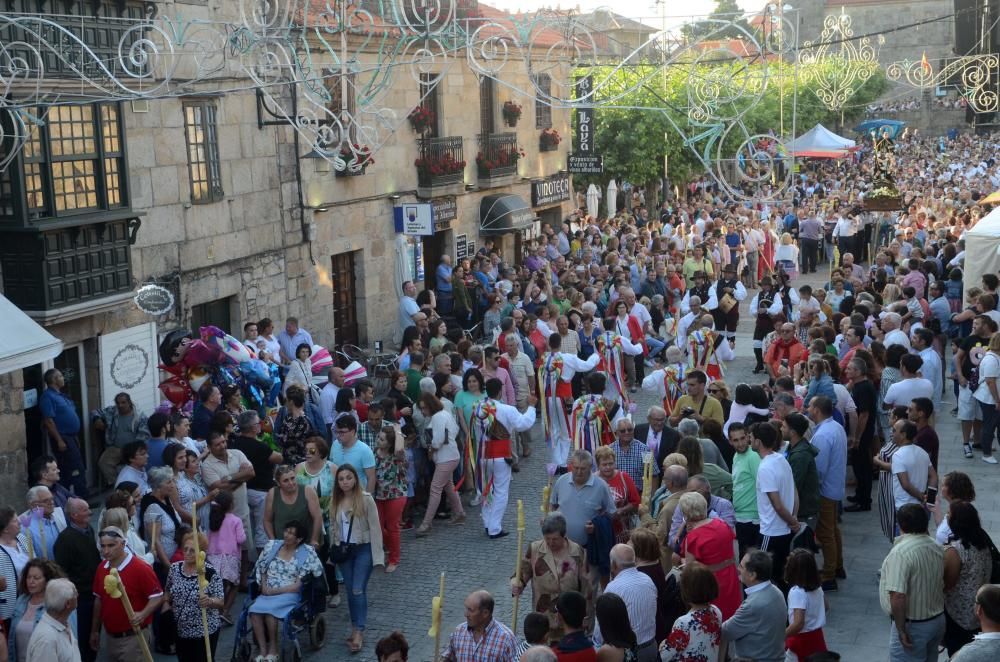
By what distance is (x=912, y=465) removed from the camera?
876cm

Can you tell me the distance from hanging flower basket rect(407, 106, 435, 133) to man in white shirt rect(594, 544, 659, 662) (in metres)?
15.5

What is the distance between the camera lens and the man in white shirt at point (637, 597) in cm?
674

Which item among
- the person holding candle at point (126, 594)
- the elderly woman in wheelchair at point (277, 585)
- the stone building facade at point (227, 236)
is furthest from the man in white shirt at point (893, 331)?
the person holding candle at point (126, 594)

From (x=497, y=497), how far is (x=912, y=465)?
380 cm

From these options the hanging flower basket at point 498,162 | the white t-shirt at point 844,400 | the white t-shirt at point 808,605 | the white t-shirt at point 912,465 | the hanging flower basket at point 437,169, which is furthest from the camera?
the hanging flower basket at point 498,162

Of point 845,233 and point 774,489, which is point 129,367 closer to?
point 774,489

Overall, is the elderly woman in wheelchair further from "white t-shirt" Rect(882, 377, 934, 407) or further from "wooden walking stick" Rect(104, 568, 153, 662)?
"white t-shirt" Rect(882, 377, 934, 407)

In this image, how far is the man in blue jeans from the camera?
468 inches

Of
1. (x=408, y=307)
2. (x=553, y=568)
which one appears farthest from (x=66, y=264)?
(x=553, y=568)

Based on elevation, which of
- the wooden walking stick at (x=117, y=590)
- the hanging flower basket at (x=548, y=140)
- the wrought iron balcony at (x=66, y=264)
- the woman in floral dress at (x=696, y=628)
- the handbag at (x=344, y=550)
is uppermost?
the hanging flower basket at (x=548, y=140)

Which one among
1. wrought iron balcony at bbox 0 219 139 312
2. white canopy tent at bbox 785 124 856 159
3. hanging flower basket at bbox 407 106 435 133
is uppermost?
hanging flower basket at bbox 407 106 435 133

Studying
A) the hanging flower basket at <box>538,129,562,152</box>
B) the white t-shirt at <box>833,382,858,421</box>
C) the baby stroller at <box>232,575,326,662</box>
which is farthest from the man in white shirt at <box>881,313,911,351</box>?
the hanging flower basket at <box>538,129,562,152</box>

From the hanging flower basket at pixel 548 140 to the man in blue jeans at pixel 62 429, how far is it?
16992 mm

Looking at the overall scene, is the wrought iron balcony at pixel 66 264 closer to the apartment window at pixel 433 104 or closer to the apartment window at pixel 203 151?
the apartment window at pixel 203 151
